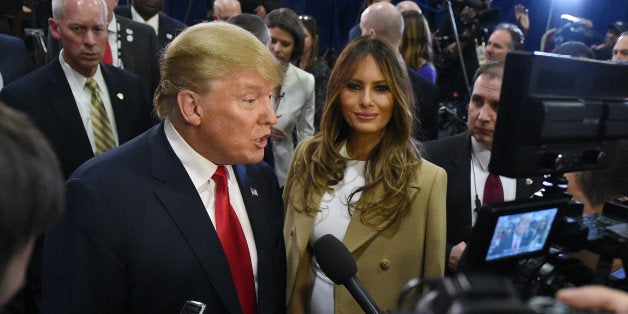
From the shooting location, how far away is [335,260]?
1305 mm

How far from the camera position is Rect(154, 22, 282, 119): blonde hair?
154 centimetres

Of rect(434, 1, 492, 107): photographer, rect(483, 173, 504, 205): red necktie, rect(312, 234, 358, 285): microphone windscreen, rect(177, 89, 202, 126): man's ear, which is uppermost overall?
rect(177, 89, 202, 126): man's ear

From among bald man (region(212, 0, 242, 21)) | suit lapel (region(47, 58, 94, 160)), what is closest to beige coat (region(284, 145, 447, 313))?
suit lapel (region(47, 58, 94, 160))

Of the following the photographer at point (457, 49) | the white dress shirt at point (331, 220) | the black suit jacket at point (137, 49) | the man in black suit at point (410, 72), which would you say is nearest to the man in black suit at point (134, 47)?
the black suit jacket at point (137, 49)

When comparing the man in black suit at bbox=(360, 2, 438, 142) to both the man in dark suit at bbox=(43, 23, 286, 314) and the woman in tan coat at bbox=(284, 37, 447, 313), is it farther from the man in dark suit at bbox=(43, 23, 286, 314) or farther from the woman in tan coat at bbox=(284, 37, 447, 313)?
the man in dark suit at bbox=(43, 23, 286, 314)

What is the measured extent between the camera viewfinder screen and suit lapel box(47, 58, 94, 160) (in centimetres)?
197

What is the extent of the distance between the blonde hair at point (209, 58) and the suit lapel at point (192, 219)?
0.17 metres

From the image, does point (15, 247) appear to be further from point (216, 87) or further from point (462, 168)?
point (462, 168)

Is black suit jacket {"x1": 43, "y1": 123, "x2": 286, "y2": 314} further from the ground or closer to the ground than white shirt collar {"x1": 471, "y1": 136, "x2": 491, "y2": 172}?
further from the ground

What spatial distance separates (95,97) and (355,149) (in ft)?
4.33

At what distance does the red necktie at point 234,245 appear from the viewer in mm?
1586

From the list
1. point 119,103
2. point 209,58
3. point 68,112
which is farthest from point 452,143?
point 68,112

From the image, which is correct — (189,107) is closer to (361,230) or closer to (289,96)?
(361,230)

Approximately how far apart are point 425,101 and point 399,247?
5.48 feet
